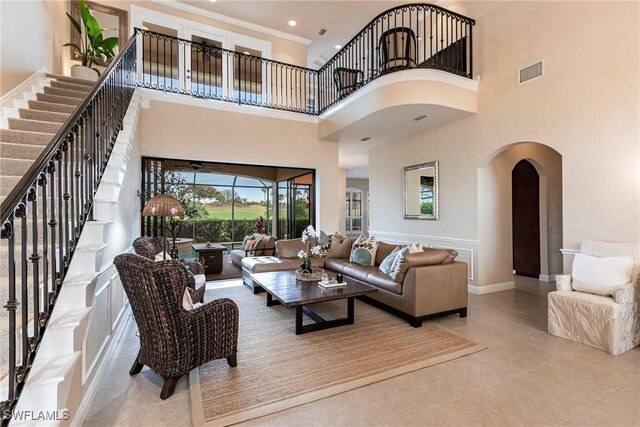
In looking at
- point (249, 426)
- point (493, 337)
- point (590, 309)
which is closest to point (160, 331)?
point (249, 426)

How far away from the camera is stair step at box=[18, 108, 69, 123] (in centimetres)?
362

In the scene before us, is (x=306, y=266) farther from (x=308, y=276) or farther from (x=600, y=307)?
(x=600, y=307)

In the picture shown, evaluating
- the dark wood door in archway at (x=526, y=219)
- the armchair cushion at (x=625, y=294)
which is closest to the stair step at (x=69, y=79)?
the armchair cushion at (x=625, y=294)

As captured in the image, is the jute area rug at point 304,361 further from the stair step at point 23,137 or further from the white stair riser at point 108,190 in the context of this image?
the stair step at point 23,137

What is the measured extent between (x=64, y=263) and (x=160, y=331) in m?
0.79

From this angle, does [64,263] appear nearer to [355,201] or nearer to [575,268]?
[575,268]

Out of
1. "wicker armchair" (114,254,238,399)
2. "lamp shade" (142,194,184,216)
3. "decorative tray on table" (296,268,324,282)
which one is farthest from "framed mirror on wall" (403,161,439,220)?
"wicker armchair" (114,254,238,399)

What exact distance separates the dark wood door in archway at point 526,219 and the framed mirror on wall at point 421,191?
194 cm

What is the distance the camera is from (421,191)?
20.8ft

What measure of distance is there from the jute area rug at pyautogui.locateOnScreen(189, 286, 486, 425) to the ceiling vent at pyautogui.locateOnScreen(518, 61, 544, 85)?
3.86 metres

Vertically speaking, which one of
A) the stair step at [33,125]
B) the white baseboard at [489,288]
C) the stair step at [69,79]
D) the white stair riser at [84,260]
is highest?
the stair step at [69,79]

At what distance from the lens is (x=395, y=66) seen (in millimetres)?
4871

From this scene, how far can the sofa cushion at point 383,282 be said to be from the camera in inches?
151

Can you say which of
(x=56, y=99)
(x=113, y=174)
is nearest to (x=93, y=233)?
(x=113, y=174)
